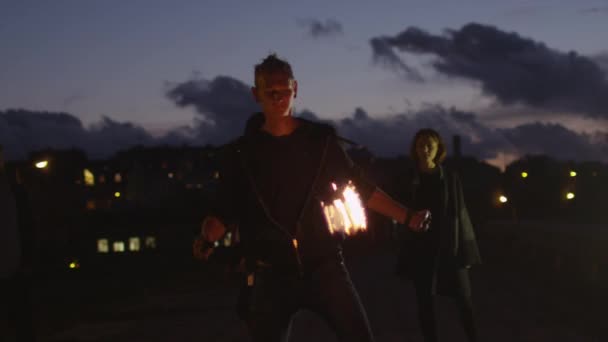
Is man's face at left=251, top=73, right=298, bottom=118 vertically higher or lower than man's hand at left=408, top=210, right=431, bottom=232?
higher

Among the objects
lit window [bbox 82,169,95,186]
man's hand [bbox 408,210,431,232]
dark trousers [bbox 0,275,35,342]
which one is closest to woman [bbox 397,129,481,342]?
man's hand [bbox 408,210,431,232]

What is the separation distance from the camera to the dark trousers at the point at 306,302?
13.0 feet

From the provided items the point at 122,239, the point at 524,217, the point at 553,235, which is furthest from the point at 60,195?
the point at 553,235

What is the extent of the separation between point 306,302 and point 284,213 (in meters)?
0.41

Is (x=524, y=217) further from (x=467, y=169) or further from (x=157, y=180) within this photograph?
(x=157, y=180)

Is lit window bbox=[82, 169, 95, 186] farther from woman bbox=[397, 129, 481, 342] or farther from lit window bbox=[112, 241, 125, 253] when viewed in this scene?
woman bbox=[397, 129, 481, 342]

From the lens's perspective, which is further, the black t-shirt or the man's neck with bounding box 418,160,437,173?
the man's neck with bounding box 418,160,437,173

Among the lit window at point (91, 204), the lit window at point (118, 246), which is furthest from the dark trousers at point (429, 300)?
the lit window at point (91, 204)

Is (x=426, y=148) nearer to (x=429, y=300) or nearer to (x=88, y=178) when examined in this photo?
(x=429, y=300)

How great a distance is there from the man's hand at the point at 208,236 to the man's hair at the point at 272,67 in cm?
66

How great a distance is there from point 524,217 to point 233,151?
1998 inches

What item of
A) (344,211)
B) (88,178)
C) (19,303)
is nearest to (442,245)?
(19,303)

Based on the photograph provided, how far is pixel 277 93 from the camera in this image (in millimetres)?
4113

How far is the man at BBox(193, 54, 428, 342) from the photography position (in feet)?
13.1
